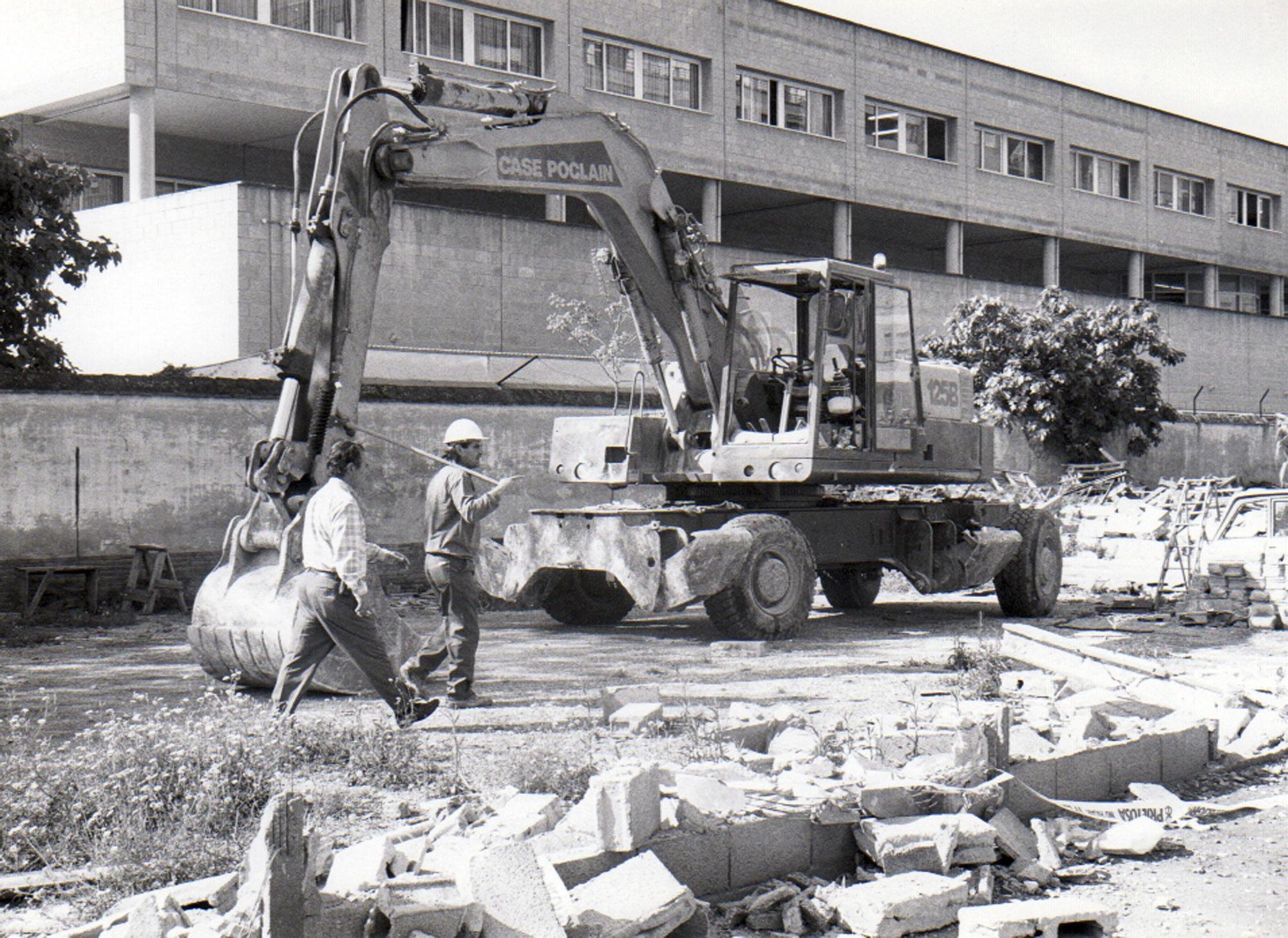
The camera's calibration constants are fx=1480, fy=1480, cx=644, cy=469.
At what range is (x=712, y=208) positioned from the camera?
1199 inches

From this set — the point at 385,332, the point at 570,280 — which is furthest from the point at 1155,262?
the point at 385,332

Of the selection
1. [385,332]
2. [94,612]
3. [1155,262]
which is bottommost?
[94,612]

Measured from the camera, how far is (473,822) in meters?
6.02

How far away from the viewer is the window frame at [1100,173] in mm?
38875

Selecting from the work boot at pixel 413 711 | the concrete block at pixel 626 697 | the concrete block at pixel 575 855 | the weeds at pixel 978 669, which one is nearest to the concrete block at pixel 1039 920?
the concrete block at pixel 575 855

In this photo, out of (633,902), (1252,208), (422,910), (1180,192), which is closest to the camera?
(422,910)

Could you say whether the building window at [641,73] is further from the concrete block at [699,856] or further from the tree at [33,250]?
the concrete block at [699,856]

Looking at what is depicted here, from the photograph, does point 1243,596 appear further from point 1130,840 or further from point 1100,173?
point 1100,173

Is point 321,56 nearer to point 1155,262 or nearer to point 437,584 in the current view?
point 437,584

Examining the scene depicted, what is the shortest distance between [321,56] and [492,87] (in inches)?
583

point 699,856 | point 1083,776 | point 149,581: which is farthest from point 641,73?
point 699,856

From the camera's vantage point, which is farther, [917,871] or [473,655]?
[473,655]

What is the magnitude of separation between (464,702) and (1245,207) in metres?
41.2

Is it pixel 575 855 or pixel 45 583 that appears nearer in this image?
pixel 575 855
